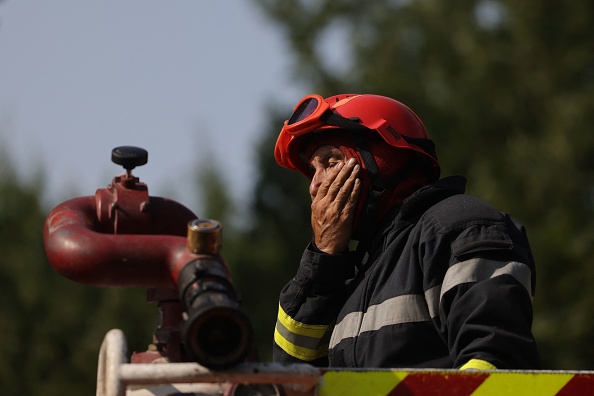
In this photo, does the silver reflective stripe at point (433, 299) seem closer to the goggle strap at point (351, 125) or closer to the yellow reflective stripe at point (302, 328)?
the yellow reflective stripe at point (302, 328)

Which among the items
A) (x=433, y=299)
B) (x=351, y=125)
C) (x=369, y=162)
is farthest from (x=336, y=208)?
(x=433, y=299)

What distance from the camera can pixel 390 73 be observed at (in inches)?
1054

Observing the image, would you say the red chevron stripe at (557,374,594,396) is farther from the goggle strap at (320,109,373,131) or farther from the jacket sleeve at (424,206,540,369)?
the goggle strap at (320,109,373,131)

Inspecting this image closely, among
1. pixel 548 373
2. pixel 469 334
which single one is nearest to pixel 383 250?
pixel 469 334

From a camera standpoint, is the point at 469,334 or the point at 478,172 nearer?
the point at 469,334

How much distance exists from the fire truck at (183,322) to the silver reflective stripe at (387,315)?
1152mm

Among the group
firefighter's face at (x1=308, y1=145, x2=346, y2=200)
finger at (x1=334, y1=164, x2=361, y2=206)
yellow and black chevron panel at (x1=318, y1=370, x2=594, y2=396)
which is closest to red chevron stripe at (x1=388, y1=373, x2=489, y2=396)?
yellow and black chevron panel at (x1=318, y1=370, x2=594, y2=396)

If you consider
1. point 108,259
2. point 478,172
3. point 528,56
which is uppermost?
point 108,259

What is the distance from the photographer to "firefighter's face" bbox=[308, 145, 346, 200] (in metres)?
5.39

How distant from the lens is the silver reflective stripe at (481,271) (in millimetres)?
4332

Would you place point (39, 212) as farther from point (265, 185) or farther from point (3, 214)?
point (265, 185)

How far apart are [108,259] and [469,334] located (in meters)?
1.41

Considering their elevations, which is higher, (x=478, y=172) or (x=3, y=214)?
(x=478, y=172)

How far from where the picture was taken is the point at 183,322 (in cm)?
317
